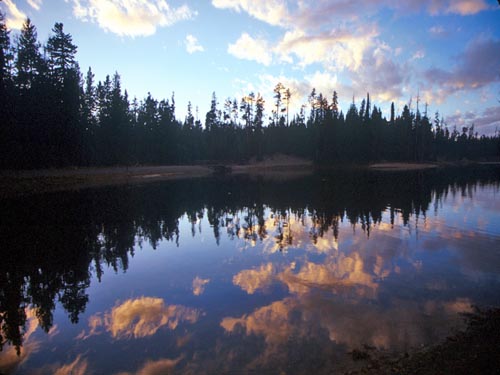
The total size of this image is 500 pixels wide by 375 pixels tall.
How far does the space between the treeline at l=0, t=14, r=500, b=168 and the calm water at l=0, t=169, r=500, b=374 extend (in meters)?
25.6

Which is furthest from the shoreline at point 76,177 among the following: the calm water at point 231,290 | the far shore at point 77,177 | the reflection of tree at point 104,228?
the calm water at point 231,290

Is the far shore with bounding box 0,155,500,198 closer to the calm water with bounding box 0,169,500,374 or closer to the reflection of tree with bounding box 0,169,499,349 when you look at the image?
the reflection of tree with bounding box 0,169,499,349

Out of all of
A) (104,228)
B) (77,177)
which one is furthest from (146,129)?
(104,228)

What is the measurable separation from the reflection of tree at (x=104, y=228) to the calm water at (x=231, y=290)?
9 cm

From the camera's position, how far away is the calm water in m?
5.77

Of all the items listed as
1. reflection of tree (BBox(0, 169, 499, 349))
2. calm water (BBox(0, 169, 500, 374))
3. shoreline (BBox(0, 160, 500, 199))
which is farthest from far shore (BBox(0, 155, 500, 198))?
calm water (BBox(0, 169, 500, 374))

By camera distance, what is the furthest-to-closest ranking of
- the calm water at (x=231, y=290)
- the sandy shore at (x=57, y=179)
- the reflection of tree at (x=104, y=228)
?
1. the sandy shore at (x=57, y=179)
2. the reflection of tree at (x=104, y=228)
3. the calm water at (x=231, y=290)

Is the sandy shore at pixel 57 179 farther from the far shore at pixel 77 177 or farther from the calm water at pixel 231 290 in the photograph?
the calm water at pixel 231 290

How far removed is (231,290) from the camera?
8.72 metres

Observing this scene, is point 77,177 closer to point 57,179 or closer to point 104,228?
point 57,179

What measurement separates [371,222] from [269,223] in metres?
6.24

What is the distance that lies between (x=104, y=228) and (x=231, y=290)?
11337 millimetres

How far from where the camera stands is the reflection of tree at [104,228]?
8586 millimetres

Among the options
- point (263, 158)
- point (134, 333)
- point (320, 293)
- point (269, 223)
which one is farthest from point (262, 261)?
point (263, 158)
